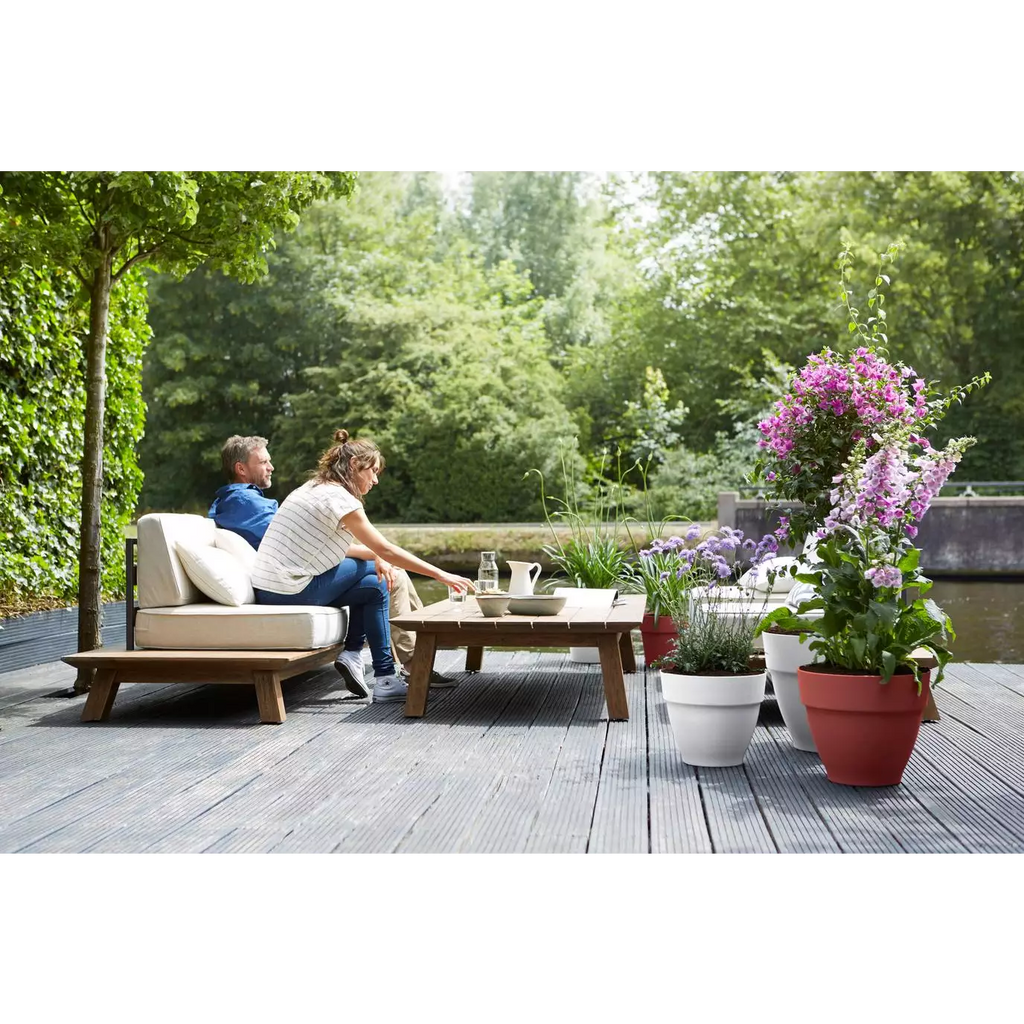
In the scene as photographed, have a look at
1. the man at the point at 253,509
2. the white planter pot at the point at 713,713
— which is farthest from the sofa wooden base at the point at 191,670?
the white planter pot at the point at 713,713

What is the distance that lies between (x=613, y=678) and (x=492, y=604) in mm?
592

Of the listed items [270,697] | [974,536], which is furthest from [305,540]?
[974,536]

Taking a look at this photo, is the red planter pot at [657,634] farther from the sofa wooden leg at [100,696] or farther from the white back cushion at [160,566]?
the sofa wooden leg at [100,696]

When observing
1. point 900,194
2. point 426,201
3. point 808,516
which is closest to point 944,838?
point 808,516

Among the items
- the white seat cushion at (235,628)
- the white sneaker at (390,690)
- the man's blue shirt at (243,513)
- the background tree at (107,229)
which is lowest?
the white sneaker at (390,690)

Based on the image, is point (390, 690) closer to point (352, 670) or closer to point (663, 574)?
point (352, 670)

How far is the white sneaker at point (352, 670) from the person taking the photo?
545 centimetres

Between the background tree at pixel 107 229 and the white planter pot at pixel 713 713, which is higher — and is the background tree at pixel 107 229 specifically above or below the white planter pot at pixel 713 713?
above

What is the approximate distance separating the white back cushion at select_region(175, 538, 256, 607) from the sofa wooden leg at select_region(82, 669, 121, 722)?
55cm

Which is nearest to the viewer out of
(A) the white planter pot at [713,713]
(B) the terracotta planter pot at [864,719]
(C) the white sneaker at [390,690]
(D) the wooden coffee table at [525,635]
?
(B) the terracotta planter pot at [864,719]

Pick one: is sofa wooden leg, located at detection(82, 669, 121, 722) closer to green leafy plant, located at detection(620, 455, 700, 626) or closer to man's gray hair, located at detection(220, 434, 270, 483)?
man's gray hair, located at detection(220, 434, 270, 483)
